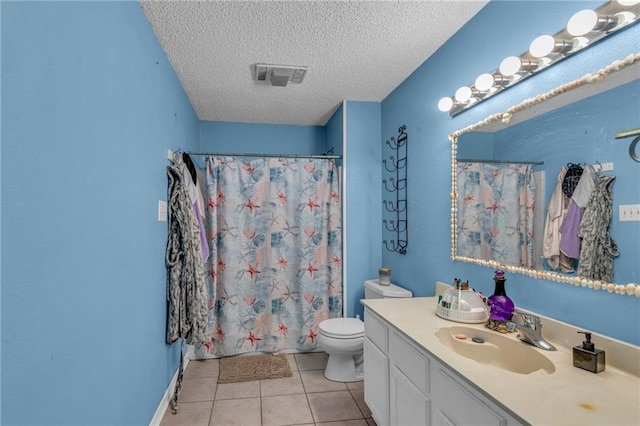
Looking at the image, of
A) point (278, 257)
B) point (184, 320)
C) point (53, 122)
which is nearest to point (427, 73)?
point (278, 257)

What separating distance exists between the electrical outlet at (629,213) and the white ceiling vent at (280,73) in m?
2.13

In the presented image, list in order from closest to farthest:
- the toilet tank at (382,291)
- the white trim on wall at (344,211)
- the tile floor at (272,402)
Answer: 1. the tile floor at (272,402)
2. the toilet tank at (382,291)
3. the white trim on wall at (344,211)

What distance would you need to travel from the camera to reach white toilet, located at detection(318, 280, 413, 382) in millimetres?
2643

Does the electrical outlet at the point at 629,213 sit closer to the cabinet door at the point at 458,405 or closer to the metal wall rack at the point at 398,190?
the cabinet door at the point at 458,405

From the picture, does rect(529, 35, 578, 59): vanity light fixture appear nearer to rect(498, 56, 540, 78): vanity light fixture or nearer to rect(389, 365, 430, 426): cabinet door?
rect(498, 56, 540, 78): vanity light fixture

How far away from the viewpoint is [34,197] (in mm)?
920

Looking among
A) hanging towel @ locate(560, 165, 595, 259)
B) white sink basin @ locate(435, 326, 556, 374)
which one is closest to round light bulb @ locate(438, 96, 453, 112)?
hanging towel @ locate(560, 165, 595, 259)

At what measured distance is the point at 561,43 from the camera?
1391mm

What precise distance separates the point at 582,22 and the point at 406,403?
5.63ft

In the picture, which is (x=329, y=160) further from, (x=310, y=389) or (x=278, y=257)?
(x=310, y=389)

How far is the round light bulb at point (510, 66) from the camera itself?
1596 mm

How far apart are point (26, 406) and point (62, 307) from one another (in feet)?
0.88

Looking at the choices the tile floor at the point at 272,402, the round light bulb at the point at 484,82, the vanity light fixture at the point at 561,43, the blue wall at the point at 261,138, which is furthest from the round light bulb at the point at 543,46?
the blue wall at the point at 261,138

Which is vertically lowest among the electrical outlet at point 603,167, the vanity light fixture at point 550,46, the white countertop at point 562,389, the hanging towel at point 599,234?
the white countertop at point 562,389
